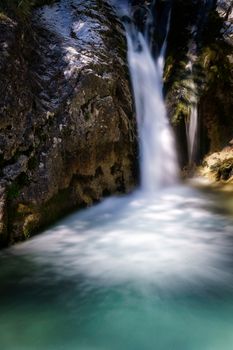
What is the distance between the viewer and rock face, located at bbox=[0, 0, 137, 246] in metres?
5.17

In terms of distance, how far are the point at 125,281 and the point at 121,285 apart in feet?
0.28

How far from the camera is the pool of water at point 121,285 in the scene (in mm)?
3104

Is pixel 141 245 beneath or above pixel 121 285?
above

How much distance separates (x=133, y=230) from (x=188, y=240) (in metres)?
0.87

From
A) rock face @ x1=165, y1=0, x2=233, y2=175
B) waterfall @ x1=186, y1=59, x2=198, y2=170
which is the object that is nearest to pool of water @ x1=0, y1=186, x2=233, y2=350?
waterfall @ x1=186, y1=59, x2=198, y2=170

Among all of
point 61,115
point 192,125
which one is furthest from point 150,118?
point 61,115

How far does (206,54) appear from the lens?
8.69 m

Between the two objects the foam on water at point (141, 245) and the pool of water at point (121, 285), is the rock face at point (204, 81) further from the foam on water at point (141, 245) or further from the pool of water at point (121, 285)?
the pool of water at point (121, 285)

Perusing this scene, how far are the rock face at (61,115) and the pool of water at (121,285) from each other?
51 cm

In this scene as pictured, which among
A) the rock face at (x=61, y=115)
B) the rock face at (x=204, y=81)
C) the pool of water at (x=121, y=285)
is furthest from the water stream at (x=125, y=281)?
the rock face at (x=204, y=81)

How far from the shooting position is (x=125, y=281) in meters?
3.97

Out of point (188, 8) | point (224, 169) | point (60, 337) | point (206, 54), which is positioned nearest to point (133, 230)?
point (60, 337)

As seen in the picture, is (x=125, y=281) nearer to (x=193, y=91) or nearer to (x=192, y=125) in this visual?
(x=192, y=125)

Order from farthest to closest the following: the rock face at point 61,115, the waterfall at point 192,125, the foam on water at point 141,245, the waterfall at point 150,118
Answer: the waterfall at point 192,125
the waterfall at point 150,118
the rock face at point 61,115
the foam on water at point 141,245
